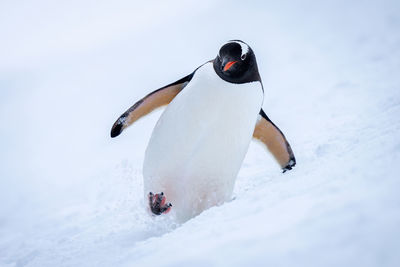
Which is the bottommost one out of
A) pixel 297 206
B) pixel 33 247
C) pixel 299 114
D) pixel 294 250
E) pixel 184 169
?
pixel 294 250

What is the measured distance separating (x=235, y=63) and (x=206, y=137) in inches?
14.9

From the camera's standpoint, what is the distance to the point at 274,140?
207 cm

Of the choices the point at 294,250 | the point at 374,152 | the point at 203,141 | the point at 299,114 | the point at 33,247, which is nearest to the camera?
the point at 294,250

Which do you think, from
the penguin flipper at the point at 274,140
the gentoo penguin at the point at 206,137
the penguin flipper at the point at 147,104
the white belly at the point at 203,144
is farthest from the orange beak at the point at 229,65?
the penguin flipper at the point at 274,140

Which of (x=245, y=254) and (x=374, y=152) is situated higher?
(x=374, y=152)

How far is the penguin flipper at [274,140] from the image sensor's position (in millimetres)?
2035

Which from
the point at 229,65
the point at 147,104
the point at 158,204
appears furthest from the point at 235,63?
the point at 158,204

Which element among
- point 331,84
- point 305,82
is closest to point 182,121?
point 331,84

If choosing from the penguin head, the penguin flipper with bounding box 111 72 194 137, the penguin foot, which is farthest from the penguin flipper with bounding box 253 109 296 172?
the penguin foot

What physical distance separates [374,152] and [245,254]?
58 centimetres

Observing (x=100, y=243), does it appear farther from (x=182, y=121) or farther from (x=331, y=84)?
(x=331, y=84)

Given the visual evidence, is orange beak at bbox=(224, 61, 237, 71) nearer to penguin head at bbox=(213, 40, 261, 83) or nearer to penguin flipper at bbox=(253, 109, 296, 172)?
penguin head at bbox=(213, 40, 261, 83)

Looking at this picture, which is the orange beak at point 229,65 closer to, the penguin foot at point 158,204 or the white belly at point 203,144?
the white belly at point 203,144

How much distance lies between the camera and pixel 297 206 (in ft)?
2.66
